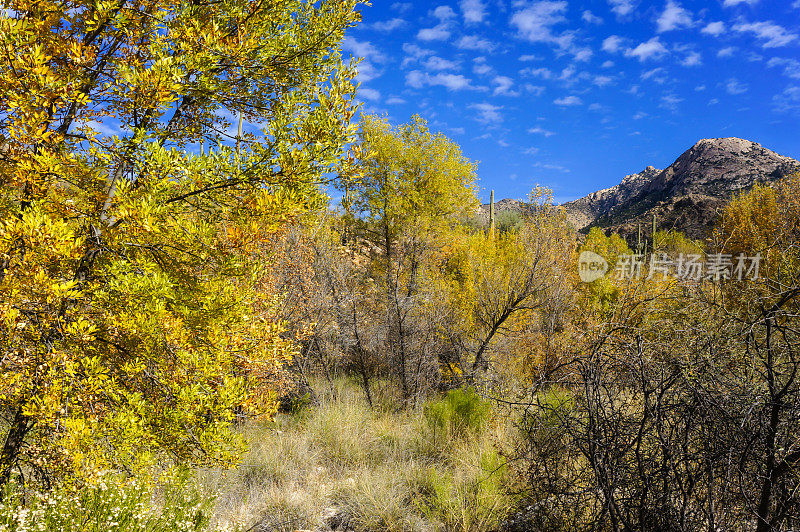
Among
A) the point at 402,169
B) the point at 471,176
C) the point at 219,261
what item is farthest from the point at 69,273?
the point at 471,176

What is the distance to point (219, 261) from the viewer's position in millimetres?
3594

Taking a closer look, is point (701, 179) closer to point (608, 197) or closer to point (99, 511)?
point (608, 197)

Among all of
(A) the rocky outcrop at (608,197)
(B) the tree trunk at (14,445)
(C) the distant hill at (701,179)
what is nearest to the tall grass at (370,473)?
(B) the tree trunk at (14,445)

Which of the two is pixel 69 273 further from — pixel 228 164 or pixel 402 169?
pixel 402 169

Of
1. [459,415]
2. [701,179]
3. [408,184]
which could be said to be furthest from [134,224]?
[701,179]

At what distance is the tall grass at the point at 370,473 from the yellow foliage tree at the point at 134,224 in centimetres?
112

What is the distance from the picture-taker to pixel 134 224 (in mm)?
2977

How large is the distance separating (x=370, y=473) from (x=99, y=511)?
286 cm

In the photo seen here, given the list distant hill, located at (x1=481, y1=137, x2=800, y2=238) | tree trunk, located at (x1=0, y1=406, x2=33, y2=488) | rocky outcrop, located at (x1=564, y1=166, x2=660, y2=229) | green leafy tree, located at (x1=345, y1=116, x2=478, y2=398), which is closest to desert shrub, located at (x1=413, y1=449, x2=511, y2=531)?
tree trunk, located at (x1=0, y1=406, x2=33, y2=488)

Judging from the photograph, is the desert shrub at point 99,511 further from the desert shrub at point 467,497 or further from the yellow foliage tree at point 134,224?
the desert shrub at point 467,497

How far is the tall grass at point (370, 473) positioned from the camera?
13.1ft

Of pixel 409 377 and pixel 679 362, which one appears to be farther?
pixel 409 377

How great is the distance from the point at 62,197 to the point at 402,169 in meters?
15.0

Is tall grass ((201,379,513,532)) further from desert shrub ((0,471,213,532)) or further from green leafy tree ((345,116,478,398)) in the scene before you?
green leafy tree ((345,116,478,398))
